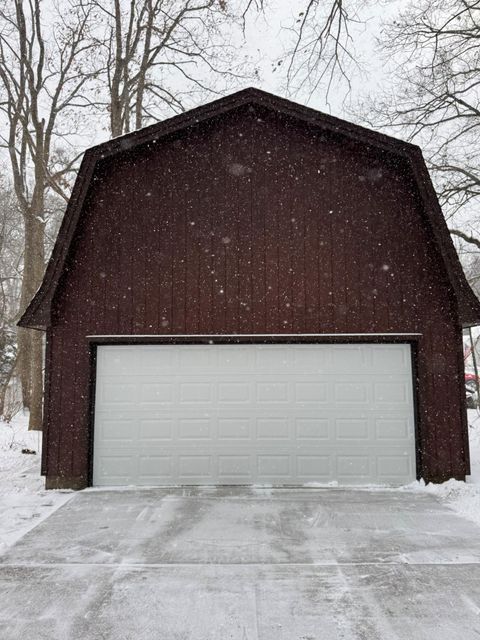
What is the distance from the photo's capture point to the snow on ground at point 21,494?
579cm

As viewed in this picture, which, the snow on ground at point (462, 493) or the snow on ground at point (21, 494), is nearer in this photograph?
the snow on ground at point (21, 494)

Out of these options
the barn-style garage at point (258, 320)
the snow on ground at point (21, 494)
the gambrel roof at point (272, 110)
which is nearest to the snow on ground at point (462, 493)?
the barn-style garage at point (258, 320)

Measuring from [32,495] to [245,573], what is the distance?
427 cm

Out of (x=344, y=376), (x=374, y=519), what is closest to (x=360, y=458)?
(x=344, y=376)

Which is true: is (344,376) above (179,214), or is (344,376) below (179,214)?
below

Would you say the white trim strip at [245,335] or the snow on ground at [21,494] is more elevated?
the white trim strip at [245,335]

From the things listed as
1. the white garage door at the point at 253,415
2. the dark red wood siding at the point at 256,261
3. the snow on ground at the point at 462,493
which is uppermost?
the dark red wood siding at the point at 256,261

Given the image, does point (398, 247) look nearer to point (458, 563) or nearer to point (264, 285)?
point (264, 285)

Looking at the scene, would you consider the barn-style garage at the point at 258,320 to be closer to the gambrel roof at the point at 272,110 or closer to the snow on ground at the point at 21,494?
the gambrel roof at the point at 272,110

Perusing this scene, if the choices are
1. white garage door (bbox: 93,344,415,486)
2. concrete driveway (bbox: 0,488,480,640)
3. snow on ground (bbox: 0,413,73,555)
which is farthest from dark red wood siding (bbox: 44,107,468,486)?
concrete driveway (bbox: 0,488,480,640)

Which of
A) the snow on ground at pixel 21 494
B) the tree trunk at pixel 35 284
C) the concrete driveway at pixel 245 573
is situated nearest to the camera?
the concrete driveway at pixel 245 573

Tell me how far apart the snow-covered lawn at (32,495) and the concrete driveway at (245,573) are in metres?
0.26

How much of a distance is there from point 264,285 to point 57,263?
332 cm

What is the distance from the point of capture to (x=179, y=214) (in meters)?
8.04
